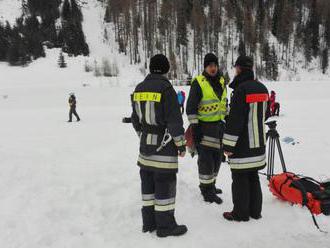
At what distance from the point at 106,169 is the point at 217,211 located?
221 centimetres

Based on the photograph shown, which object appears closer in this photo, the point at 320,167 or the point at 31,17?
the point at 320,167

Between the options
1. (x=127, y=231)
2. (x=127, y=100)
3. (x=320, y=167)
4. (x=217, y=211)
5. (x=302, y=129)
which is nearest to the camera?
(x=127, y=231)

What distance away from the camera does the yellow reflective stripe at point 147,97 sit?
3.75 m

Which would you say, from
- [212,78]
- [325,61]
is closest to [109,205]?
[212,78]

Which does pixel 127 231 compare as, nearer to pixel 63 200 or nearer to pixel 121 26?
pixel 63 200

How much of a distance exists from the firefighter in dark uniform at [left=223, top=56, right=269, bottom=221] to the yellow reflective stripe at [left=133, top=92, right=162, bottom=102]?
0.88 m

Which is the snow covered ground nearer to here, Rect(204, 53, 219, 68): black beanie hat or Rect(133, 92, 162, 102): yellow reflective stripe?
Rect(133, 92, 162, 102): yellow reflective stripe

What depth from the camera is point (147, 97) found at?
3.80 metres

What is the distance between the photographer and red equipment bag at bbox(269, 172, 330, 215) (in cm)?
416

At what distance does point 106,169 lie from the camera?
5.99 meters

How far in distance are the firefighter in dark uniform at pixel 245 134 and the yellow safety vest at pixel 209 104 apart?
48cm

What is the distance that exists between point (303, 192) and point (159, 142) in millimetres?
1869

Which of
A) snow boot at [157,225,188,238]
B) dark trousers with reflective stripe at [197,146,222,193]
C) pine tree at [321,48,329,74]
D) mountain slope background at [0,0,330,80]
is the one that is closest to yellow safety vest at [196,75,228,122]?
dark trousers with reflective stripe at [197,146,222,193]

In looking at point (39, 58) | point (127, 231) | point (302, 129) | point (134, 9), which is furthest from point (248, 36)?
point (127, 231)
